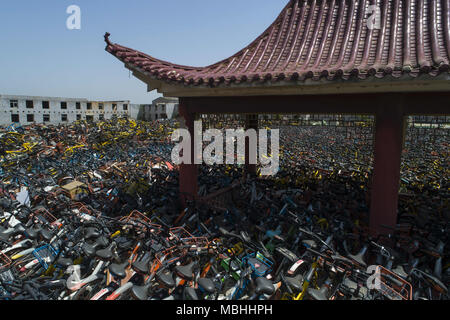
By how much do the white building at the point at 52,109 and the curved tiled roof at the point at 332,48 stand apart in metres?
28.1

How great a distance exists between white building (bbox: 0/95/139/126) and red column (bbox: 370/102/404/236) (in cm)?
3048

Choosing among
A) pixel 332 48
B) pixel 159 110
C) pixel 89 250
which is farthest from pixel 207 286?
pixel 159 110

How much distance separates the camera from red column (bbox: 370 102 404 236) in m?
4.47

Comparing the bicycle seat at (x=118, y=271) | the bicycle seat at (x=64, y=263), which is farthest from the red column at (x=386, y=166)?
the bicycle seat at (x=64, y=263)

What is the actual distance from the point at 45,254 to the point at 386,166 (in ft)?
18.5

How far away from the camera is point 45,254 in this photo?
430 centimetres

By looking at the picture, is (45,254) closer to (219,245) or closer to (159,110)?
(219,245)

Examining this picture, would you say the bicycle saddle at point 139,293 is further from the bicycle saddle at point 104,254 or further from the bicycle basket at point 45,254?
the bicycle basket at point 45,254

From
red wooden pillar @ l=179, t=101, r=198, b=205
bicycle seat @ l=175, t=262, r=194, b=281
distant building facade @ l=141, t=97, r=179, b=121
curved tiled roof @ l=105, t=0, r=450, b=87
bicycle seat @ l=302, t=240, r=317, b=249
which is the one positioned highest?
distant building facade @ l=141, t=97, r=179, b=121

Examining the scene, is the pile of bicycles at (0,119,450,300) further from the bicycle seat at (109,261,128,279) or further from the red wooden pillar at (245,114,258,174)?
the red wooden pillar at (245,114,258,174)

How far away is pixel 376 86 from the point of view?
13.6 feet

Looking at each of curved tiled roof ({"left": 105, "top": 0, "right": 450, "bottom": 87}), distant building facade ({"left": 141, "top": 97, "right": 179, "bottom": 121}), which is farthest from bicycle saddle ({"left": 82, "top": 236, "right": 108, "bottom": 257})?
distant building facade ({"left": 141, "top": 97, "right": 179, "bottom": 121})

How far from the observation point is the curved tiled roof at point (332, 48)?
413cm
